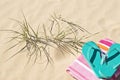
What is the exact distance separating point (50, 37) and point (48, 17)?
33 cm

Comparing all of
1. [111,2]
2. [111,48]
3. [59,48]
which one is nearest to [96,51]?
[111,48]

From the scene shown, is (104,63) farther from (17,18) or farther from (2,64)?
(17,18)

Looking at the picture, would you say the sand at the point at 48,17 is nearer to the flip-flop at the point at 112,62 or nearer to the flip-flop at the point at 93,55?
the flip-flop at the point at 93,55

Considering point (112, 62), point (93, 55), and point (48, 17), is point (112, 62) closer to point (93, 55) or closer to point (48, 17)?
point (93, 55)

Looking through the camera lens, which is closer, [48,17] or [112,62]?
[112,62]

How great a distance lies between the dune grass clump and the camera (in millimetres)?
2643

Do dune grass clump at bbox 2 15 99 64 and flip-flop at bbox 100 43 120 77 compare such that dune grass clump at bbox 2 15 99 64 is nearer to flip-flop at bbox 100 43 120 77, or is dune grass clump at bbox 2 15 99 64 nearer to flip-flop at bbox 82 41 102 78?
flip-flop at bbox 82 41 102 78

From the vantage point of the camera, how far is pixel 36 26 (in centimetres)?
293

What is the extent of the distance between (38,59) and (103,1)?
3.74ft

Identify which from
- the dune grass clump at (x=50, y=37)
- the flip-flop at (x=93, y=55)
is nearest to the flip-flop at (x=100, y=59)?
the flip-flop at (x=93, y=55)

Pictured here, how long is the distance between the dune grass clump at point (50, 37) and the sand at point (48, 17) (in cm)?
7

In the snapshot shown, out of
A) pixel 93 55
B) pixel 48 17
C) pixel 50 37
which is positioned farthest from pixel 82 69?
pixel 48 17

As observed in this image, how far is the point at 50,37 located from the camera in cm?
279

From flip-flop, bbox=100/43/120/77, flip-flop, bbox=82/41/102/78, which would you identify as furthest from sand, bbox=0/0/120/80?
flip-flop, bbox=100/43/120/77
